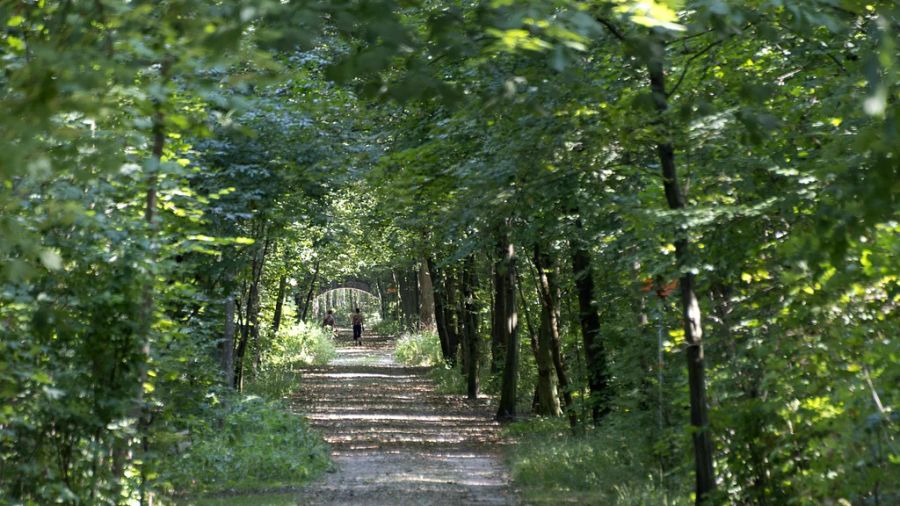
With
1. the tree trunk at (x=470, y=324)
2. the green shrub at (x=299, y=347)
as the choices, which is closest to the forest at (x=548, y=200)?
the tree trunk at (x=470, y=324)

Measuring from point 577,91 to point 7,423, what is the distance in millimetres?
4153

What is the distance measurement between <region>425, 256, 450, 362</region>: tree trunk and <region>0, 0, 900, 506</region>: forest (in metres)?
18.1

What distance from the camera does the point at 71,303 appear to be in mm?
7125

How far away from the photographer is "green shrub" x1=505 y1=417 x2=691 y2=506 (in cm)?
1055

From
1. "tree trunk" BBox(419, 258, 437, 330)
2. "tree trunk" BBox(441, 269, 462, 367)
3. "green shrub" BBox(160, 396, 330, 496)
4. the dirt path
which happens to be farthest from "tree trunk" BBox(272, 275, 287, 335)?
"green shrub" BBox(160, 396, 330, 496)

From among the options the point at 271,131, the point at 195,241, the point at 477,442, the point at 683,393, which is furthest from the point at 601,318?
the point at 195,241

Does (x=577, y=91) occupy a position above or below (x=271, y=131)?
below

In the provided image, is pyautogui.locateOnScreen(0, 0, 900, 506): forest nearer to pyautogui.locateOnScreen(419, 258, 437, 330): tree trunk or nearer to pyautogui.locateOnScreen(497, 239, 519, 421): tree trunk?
pyautogui.locateOnScreen(497, 239, 519, 421): tree trunk

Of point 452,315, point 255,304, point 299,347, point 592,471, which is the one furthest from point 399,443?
point 299,347

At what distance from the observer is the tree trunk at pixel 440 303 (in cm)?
3216

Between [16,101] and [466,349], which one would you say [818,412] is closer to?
[16,101]

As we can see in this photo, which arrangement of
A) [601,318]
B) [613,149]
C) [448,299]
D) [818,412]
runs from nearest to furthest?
[818,412] → [613,149] → [601,318] → [448,299]

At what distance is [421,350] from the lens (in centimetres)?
4028

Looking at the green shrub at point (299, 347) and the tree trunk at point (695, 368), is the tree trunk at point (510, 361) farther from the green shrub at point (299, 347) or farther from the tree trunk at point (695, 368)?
the green shrub at point (299, 347)
